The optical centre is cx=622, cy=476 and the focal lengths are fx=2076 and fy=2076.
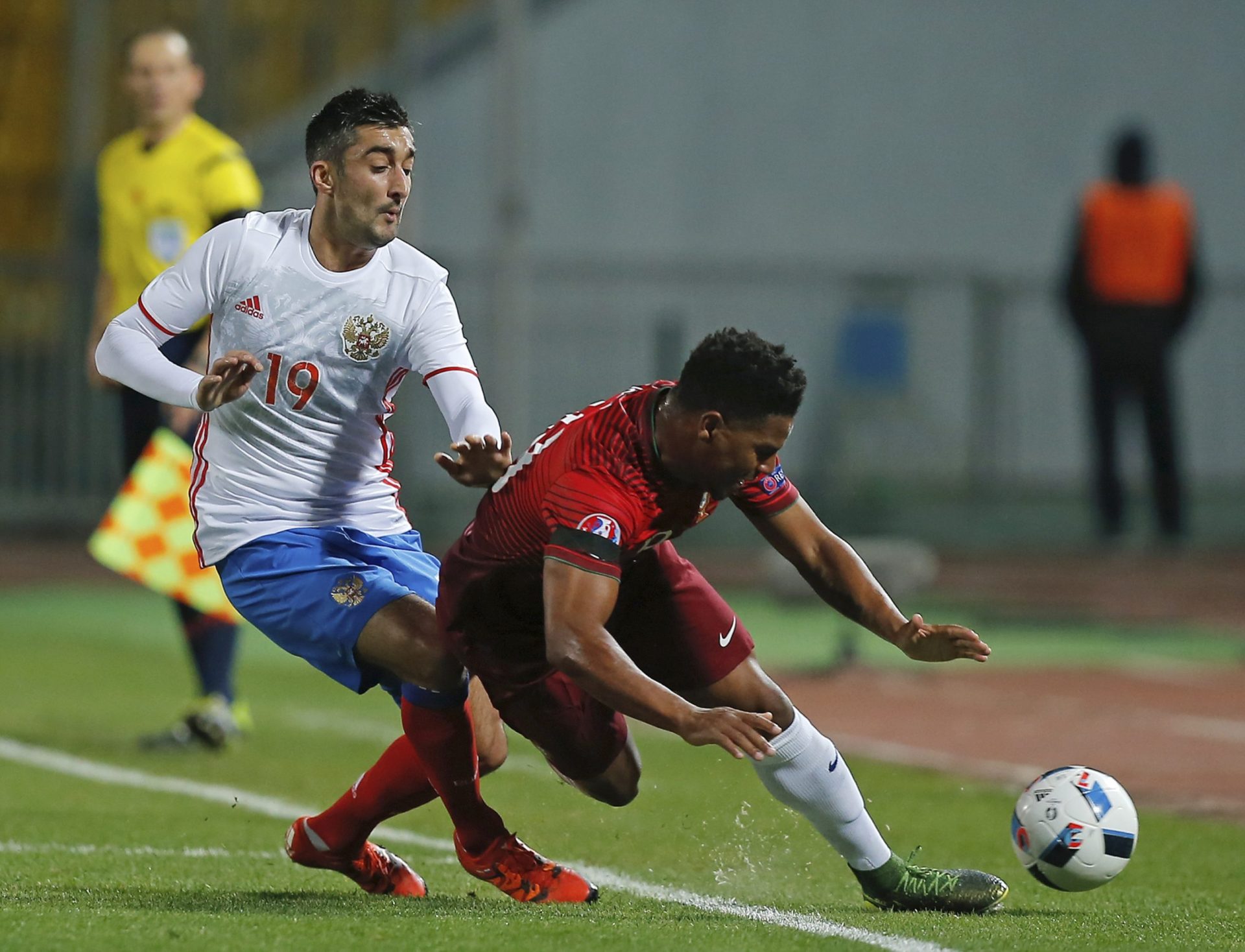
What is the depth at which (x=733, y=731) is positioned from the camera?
4395 mm

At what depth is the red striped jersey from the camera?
4664 mm

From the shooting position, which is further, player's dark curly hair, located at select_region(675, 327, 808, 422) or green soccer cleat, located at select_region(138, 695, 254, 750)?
green soccer cleat, located at select_region(138, 695, 254, 750)

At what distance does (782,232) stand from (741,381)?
15.7 metres

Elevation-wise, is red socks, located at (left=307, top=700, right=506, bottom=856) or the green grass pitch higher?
red socks, located at (left=307, top=700, right=506, bottom=856)

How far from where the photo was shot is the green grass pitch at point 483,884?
465 cm

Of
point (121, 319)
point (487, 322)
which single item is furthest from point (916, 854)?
point (487, 322)

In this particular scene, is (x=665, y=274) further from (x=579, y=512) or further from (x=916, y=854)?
(x=579, y=512)

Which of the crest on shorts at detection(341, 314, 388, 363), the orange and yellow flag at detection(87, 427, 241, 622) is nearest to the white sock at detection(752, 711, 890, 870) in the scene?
the crest on shorts at detection(341, 314, 388, 363)

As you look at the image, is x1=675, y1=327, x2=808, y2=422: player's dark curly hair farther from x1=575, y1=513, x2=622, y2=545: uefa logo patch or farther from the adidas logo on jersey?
the adidas logo on jersey

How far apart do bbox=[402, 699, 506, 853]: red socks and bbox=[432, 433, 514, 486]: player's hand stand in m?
0.63

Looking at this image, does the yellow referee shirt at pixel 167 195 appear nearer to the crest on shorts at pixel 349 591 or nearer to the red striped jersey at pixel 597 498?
the crest on shorts at pixel 349 591

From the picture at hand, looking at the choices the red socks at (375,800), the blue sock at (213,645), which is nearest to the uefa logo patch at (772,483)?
the red socks at (375,800)

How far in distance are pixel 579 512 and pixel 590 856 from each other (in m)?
1.80

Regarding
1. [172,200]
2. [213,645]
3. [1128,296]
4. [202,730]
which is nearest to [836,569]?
[202,730]
